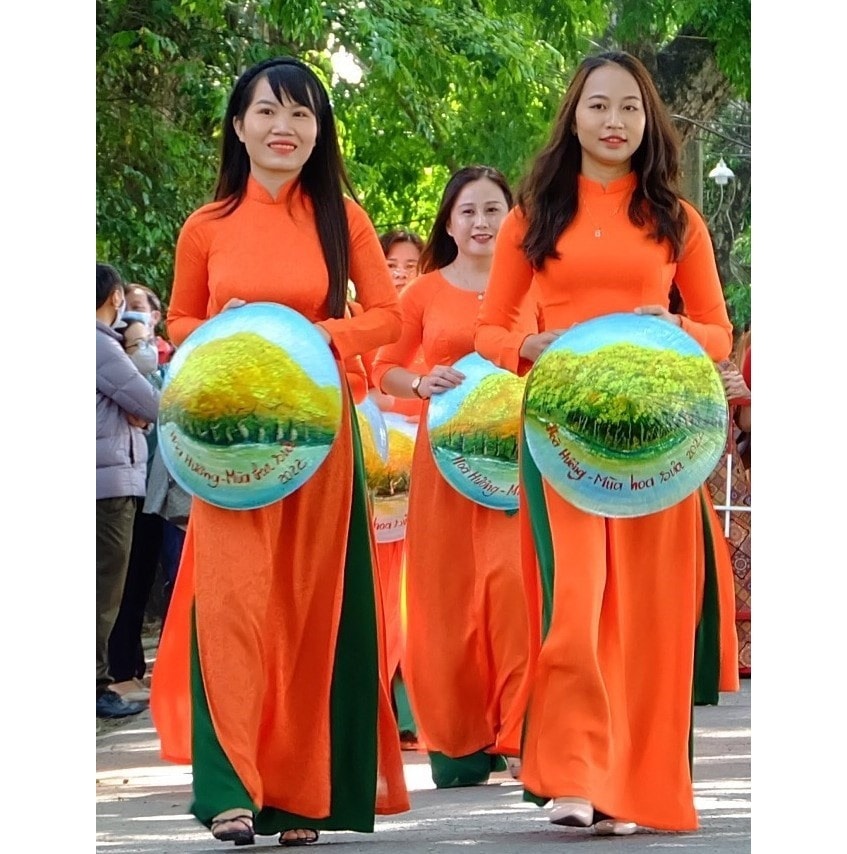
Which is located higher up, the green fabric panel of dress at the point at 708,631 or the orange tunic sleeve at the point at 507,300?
the orange tunic sleeve at the point at 507,300

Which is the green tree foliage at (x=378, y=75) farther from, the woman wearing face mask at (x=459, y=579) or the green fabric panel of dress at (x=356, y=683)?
the green fabric panel of dress at (x=356, y=683)

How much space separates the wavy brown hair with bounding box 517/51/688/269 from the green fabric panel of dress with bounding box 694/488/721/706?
0.79 meters

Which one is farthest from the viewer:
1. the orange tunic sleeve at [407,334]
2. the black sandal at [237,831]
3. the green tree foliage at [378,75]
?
the orange tunic sleeve at [407,334]

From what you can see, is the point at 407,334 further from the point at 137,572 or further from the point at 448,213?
the point at 137,572

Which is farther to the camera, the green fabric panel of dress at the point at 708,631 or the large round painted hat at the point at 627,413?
the green fabric panel of dress at the point at 708,631

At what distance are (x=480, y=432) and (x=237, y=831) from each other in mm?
2105

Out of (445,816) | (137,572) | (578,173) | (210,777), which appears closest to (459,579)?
(445,816)

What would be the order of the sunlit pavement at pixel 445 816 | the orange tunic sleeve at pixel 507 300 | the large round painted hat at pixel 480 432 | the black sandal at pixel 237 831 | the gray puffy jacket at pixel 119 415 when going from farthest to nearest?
the gray puffy jacket at pixel 119 415 < the large round painted hat at pixel 480 432 < the orange tunic sleeve at pixel 507 300 < the sunlit pavement at pixel 445 816 < the black sandal at pixel 237 831

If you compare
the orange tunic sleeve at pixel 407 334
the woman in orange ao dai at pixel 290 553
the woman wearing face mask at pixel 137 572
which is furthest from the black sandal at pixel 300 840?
the woman wearing face mask at pixel 137 572

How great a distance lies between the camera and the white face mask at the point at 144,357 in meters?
10.7

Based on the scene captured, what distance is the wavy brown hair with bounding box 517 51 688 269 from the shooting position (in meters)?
8.02

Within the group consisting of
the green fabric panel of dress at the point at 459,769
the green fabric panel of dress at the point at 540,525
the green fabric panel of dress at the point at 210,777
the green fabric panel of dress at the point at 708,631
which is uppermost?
the green fabric panel of dress at the point at 540,525

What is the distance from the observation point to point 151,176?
9547 millimetres

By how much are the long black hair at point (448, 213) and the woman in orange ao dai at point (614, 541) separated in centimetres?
169
